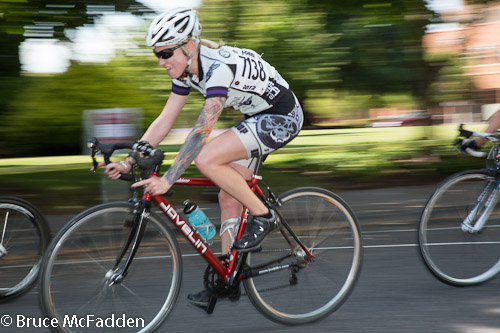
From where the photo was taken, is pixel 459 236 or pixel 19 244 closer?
pixel 19 244

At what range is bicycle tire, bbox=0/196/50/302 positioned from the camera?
4.59 meters

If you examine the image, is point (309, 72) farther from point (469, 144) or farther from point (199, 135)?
point (199, 135)

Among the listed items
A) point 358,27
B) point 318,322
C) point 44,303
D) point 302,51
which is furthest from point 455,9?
point 44,303

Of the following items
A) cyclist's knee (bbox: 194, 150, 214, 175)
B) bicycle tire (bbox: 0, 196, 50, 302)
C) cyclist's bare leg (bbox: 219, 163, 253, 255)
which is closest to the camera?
cyclist's knee (bbox: 194, 150, 214, 175)

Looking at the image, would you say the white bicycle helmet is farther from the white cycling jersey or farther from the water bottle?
the water bottle

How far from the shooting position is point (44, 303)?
342 cm

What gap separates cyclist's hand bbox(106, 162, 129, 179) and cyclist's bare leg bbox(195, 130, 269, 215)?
435 millimetres

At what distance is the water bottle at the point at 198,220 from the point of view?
384cm

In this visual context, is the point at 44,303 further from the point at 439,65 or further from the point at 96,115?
the point at 439,65

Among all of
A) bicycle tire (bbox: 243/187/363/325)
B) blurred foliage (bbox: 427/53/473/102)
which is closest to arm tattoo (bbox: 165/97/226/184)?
bicycle tire (bbox: 243/187/363/325)

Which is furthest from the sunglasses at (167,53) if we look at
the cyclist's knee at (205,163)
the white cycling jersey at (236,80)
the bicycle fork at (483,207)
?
the bicycle fork at (483,207)

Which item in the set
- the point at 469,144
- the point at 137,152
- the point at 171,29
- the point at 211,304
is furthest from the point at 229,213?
the point at 469,144

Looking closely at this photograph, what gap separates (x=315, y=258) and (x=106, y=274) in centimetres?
140

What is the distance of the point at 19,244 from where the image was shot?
15.2ft
